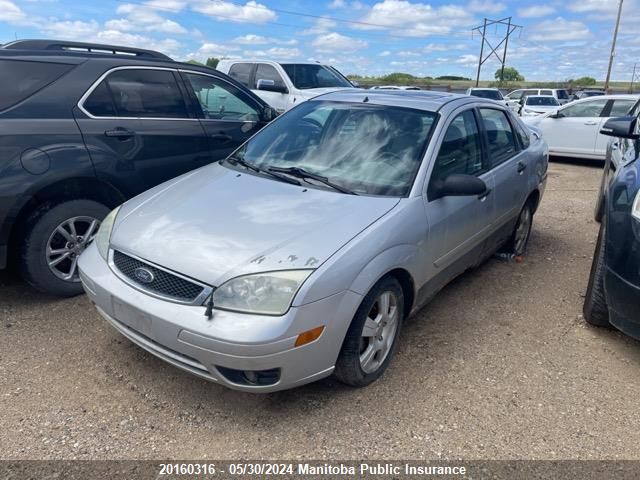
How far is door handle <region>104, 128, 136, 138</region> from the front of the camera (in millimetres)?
3835

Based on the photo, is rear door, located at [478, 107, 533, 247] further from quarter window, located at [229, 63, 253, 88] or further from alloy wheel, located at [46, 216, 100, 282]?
quarter window, located at [229, 63, 253, 88]

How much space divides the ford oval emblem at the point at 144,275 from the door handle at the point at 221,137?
2.39m

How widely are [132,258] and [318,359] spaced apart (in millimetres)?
1132

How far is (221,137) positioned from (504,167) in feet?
8.65

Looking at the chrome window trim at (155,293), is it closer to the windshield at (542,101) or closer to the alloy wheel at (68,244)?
the alloy wheel at (68,244)

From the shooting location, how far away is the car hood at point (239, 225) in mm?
2334

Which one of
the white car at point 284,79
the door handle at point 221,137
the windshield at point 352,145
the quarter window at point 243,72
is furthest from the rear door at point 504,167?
the quarter window at point 243,72

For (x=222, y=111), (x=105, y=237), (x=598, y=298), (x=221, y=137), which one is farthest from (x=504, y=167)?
(x=105, y=237)

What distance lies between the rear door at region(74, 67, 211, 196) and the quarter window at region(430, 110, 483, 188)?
7.71 feet

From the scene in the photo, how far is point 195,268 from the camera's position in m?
2.34

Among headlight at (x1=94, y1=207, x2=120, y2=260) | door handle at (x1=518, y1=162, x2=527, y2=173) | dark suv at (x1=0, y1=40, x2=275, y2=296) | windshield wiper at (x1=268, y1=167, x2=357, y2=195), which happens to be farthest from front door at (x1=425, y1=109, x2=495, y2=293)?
dark suv at (x1=0, y1=40, x2=275, y2=296)

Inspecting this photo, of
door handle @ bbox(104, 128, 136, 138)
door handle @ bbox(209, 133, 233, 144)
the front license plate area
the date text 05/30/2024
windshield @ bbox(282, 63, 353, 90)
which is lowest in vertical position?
the date text 05/30/2024

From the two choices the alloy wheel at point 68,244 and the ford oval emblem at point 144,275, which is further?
the alloy wheel at point 68,244

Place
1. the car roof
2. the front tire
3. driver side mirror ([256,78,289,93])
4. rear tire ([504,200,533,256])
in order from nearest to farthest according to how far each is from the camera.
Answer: the front tire < the car roof < rear tire ([504,200,533,256]) < driver side mirror ([256,78,289,93])
